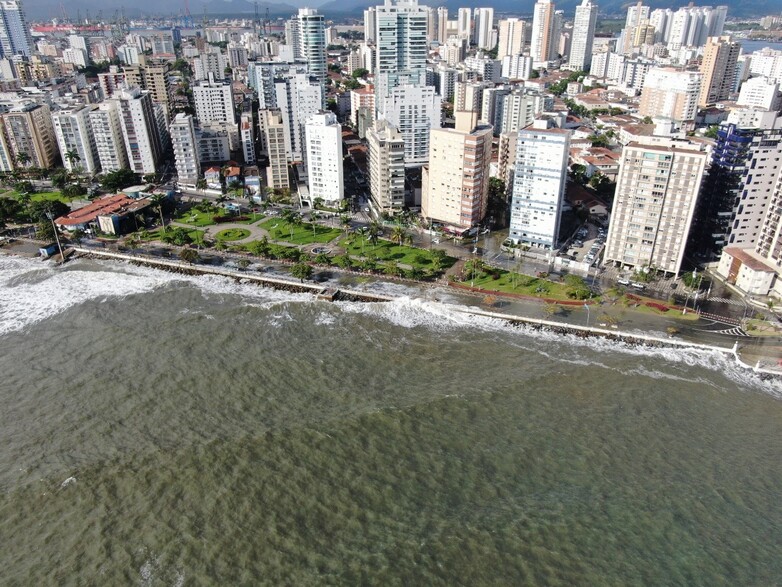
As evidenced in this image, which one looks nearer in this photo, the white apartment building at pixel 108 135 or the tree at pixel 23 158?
the white apartment building at pixel 108 135

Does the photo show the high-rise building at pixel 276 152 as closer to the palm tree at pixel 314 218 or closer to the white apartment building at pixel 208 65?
the palm tree at pixel 314 218

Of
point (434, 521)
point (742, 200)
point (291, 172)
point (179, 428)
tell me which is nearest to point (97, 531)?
point (179, 428)

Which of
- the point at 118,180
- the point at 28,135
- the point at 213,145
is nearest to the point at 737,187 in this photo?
the point at 213,145

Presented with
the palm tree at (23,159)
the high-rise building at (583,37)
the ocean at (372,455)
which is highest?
the high-rise building at (583,37)

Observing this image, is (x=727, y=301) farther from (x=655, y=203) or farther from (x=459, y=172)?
(x=459, y=172)

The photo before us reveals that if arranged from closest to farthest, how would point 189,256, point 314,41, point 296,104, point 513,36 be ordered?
point 189,256 → point 296,104 → point 314,41 → point 513,36

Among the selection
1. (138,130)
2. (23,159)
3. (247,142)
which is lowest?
(23,159)

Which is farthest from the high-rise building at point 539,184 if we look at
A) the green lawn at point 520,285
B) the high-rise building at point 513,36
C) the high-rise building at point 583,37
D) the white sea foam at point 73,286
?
the high-rise building at point 513,36
